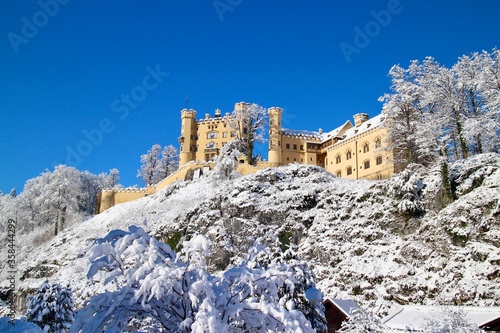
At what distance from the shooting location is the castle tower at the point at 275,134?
69938 millimetres

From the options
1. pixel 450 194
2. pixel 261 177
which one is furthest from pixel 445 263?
pixel 261 177

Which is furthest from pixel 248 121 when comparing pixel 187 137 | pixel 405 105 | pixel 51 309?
pixel 51 309

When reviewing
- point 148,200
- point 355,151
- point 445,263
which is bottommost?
point 445,263

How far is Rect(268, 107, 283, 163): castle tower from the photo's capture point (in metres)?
69.9

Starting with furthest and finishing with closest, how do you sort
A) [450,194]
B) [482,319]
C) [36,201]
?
[36,201], [450,194], [482,319]

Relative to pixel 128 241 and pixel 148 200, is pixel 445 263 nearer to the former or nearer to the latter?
pixel 128 241

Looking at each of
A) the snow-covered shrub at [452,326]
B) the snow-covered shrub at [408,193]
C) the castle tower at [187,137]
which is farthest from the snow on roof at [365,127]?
the snow-covered shrub at [452,326]

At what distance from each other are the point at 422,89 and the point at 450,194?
1180 cm

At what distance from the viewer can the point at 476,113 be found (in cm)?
3862

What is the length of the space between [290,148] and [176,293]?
64.4 m

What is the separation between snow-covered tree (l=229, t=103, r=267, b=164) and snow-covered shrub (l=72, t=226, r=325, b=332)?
60725 mm

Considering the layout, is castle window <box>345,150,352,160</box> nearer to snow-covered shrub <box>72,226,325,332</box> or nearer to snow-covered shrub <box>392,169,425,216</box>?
snow-covered shrub <box>392,169,425,216</box>

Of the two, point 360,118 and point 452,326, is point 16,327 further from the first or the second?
point 360,118

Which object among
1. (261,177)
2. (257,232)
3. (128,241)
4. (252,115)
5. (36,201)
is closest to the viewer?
(128,241)
